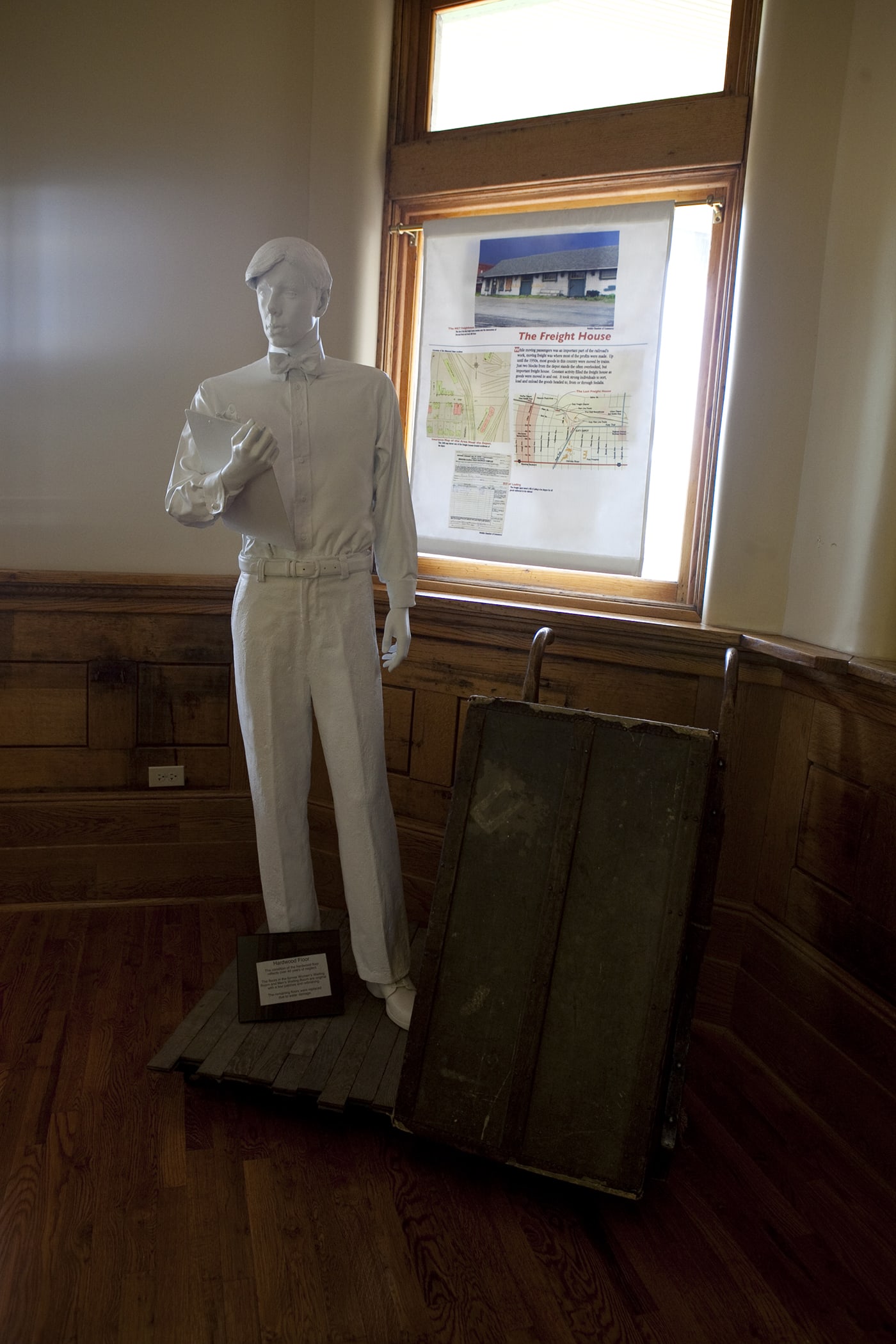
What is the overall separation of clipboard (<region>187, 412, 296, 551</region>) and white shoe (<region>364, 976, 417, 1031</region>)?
1.11m

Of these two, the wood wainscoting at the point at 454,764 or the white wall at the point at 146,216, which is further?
the white wall at the point at 146,216

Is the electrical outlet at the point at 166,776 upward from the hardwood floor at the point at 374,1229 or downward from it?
upward

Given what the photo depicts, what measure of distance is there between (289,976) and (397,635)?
86cm

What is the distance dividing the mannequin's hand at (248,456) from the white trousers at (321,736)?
0.29 metres

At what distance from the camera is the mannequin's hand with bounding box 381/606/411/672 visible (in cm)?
232

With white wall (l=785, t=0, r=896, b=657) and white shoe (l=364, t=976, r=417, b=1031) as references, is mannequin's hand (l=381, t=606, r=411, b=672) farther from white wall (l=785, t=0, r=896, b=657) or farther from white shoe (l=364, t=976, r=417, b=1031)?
white wall (l=785, t=0, r=896, b=657)

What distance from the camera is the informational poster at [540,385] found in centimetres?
270

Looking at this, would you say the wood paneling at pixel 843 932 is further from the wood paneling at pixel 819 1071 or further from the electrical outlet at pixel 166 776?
the electrical outlet at pixel 166 776

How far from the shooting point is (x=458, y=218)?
9.44ft

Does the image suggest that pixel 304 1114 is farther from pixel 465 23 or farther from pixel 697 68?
pixel 465 23

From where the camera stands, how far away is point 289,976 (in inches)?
90.8

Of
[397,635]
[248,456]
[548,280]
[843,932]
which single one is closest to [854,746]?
[843,932]

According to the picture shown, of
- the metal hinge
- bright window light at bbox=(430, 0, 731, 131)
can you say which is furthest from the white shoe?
bright window light at bbox=(430, 0, 731, 131)

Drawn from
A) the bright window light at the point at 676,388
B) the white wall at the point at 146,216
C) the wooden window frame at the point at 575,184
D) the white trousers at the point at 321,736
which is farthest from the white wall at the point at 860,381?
the white wall at the point at 146,216
